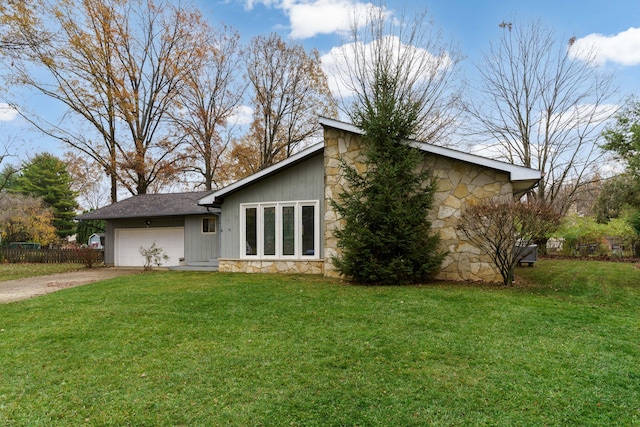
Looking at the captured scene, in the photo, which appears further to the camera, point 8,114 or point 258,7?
point 8,114

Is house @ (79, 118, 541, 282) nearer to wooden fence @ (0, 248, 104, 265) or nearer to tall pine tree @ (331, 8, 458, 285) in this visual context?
tall pine tree @ (331, 8, 458, 285)

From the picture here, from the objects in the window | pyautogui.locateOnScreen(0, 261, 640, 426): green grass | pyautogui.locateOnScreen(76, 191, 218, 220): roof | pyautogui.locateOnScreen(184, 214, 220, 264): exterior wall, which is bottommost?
pyautogui.locateOnScreen(0, 261, 640, 426): green grass

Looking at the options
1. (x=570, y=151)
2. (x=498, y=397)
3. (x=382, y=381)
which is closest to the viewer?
(x=498, y=397)

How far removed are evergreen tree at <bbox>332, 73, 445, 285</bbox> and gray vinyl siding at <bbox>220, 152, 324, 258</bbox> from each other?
2145 mm

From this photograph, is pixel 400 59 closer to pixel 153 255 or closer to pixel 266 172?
pixel 266 172

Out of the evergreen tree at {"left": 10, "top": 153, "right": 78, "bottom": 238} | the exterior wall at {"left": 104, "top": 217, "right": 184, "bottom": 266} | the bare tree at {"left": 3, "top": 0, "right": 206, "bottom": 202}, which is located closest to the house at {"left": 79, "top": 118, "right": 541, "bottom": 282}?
the exterior wall at {"left": 104, "top": 217, "right": 184, "bottom": 266}

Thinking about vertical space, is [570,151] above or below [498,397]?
above

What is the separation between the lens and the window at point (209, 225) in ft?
49.3

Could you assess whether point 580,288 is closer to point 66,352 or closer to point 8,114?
point 66,352

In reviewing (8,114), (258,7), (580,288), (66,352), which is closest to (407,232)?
(580,288)

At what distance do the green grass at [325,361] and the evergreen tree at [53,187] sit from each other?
3095 cm

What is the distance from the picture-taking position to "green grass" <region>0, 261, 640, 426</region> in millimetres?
2801

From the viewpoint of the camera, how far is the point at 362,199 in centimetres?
905

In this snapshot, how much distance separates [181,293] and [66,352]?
323 cm
